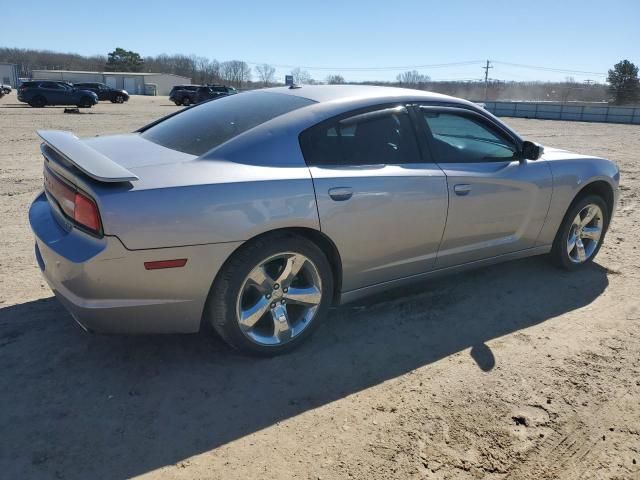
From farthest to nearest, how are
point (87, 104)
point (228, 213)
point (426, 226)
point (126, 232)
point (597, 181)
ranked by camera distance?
point (87, 104)
point (597, 181)
point (426, 226)
point (228, 213)
point (126, 232)

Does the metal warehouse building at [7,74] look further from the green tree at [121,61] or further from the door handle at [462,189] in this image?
the door handle at [462,189]

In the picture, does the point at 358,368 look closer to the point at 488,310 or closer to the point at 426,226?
the point at 426,226

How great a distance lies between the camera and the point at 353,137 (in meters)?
3.20

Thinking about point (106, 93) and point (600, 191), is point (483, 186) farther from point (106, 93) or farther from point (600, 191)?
point (106, 93)

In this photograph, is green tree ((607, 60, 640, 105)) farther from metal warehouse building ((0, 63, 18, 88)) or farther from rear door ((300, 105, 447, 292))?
metal warehouse building ((0, 63, 18, 88))

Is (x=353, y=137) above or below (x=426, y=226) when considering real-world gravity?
above

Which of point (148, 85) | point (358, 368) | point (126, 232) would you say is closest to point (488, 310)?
point (358, 368)

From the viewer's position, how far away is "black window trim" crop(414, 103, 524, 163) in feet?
11.6

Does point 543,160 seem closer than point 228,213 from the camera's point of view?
No

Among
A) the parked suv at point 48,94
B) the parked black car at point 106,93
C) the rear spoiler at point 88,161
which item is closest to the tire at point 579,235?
the rear spoiler at point 88,161

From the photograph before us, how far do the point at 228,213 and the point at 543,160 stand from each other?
2.79 meters

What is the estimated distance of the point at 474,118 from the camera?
12.8 ft

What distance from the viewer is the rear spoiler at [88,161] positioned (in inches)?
94.2

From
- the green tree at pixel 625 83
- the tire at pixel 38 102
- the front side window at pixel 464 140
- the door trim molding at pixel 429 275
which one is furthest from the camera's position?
the green tree at pixel 625 83
